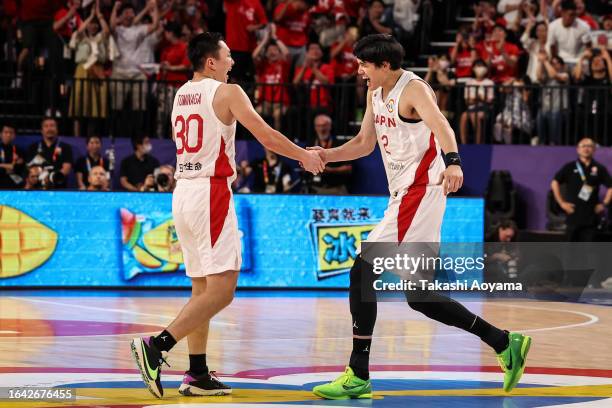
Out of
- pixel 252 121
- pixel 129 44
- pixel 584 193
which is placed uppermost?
pixel 129 44

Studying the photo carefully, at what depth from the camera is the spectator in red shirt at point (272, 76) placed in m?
19.4

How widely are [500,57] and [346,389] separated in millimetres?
13070

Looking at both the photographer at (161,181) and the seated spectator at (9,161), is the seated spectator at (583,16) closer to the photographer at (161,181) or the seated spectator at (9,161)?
the photographer at (161,181)

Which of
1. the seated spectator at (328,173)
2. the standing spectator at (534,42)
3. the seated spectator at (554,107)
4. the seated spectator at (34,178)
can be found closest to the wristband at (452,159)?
the seated spectator at (328,173)

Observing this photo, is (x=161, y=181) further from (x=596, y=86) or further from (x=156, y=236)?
(x=596, y=86)

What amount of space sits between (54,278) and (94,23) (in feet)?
16.9

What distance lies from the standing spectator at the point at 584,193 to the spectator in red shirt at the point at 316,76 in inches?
156

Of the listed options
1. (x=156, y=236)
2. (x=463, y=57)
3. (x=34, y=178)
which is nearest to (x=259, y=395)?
(x=156, y=236)

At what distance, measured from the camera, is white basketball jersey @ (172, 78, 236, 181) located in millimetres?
8180

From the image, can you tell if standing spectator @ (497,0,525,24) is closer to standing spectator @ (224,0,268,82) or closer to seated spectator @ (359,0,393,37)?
seated spectator @ (359,0,393,37)

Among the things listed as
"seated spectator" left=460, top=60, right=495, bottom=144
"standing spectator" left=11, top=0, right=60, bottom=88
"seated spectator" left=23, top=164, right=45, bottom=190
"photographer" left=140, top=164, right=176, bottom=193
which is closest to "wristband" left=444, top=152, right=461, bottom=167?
"photographer" left=140, top=164, right=176, bottom=193

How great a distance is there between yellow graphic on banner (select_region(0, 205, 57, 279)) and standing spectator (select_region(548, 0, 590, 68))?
8.67 meters

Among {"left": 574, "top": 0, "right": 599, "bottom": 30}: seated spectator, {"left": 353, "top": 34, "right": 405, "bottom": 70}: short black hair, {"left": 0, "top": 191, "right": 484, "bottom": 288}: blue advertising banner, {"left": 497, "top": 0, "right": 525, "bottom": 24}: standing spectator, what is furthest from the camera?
{"left": 497, "top": 0, "right": 525, "bottom": 24}: standing spectator

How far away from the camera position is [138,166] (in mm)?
18203
